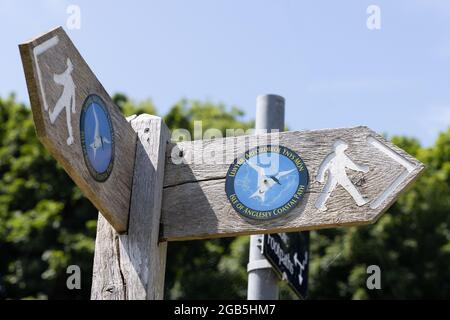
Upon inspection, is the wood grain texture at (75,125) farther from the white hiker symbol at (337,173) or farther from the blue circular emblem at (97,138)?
the white hiker symbol at (337,173)

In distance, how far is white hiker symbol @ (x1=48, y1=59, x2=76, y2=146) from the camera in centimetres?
234

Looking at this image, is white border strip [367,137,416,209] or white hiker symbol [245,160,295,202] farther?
white hiker symbol [245,160,295,202]

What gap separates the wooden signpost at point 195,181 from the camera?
2578 millimetres

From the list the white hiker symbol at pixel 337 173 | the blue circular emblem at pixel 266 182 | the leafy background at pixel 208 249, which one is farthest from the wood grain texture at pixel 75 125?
the leafy background at pixel 208 249

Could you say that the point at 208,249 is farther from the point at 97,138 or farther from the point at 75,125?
the point at 75,125

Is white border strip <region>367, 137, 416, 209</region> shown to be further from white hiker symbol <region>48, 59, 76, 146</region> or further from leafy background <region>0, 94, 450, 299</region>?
leafy background <region>0, 94, 450, 299</region>

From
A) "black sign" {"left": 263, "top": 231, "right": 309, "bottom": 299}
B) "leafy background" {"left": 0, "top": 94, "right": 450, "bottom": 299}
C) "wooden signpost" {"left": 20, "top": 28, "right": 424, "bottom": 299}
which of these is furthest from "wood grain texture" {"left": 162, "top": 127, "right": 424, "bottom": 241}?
"leafy background" {"left": 0, "top": 94, "right": 450, "bottom": 299}

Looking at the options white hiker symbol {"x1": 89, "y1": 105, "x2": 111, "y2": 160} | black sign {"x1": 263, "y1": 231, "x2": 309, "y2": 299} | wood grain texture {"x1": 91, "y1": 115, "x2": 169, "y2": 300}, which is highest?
white hiker symbol {"x1": 89, "y1": 105, "x2": 111, "y2": 160}

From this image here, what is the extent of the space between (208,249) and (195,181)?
1263 cm

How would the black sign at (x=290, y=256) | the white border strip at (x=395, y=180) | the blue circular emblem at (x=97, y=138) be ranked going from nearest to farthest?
the blue circular emblem at (x=97, y=138), the white border strip at (x=395, y=180), the black sign at (x=290, y=256)

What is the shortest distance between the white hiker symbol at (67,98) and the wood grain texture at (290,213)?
55 centimetres

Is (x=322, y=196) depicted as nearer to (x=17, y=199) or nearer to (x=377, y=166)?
(x=377, y=166)

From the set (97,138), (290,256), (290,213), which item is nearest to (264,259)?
(290,256)

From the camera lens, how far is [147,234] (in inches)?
106
